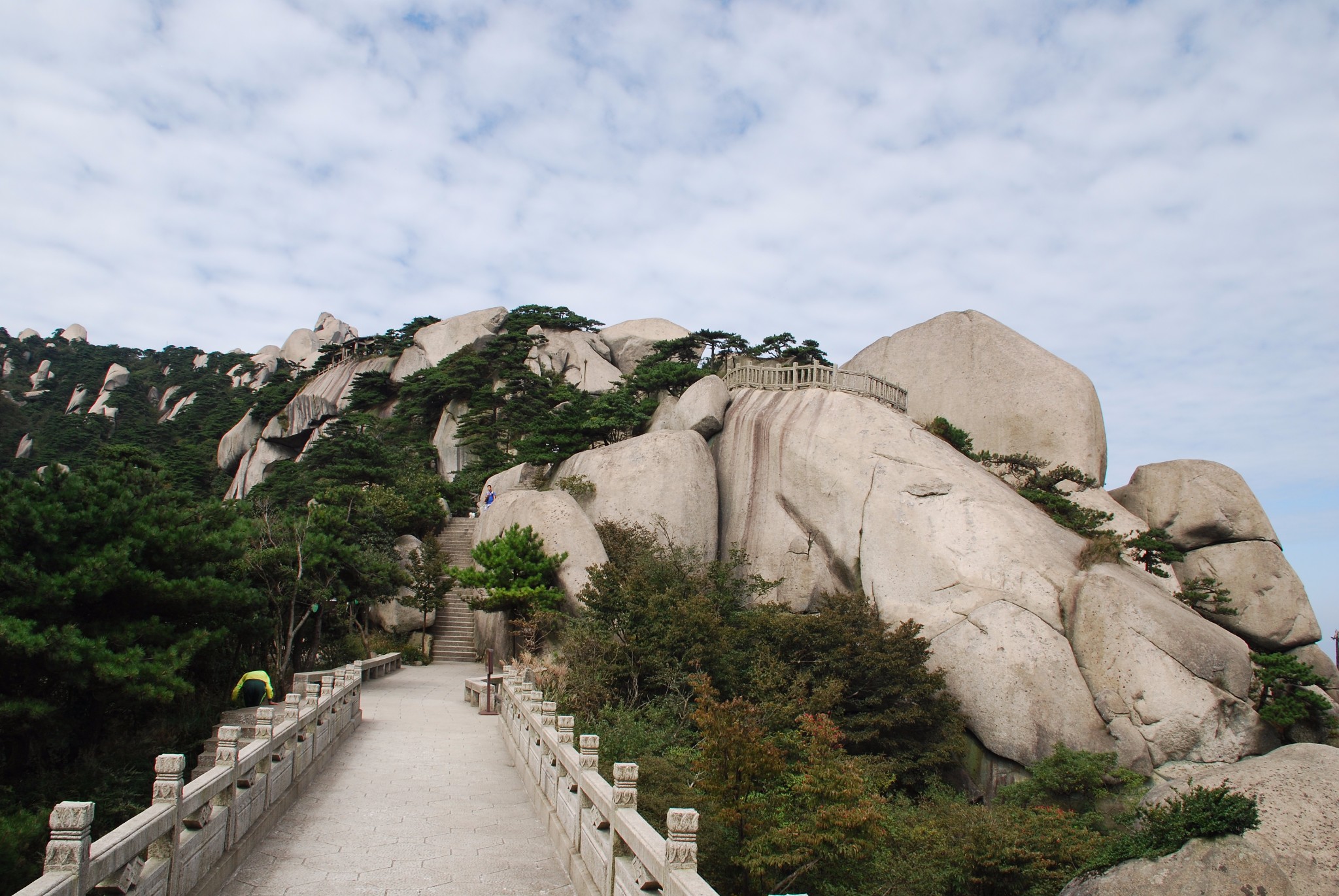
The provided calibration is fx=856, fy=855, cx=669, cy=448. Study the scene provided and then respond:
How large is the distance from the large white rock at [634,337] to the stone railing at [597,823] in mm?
39756

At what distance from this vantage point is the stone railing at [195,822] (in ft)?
14.8

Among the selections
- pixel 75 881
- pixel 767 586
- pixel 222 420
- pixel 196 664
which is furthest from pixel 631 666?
pixel 222 420

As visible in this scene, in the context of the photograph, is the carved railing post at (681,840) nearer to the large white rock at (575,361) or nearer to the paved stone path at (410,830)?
the paved stone path at (410,830)

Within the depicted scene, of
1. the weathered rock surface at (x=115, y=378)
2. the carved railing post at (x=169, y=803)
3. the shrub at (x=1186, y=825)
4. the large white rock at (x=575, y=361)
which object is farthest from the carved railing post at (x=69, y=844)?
the weathered rock surface at (x=115, y=378)

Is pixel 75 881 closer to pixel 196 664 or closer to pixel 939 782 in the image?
pixel 196 664

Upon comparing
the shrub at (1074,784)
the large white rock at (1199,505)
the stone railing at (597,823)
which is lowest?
the shrub at (1074,784)

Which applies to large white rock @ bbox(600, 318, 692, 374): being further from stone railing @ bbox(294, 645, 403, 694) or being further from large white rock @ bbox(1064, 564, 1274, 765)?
large white rock @ bbox(1064, 564, 1274, 765)

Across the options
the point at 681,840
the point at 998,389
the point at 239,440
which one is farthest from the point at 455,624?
the point at 239,440

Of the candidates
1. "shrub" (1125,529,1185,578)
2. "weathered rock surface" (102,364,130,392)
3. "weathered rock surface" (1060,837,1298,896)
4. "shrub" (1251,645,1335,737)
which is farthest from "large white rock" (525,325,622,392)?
"weathered rock surface" (102,364,130,392)

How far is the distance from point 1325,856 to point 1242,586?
1357 centimetres

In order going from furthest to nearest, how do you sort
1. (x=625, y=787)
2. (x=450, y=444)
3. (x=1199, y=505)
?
1. (x=450, y=444)
2. (x=1199, y=505)
3. (x=625, y=787)

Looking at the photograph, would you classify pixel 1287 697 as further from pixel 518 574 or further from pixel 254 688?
pixel 254 688

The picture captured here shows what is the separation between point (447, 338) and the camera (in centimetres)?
5100

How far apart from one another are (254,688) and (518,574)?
936cm
